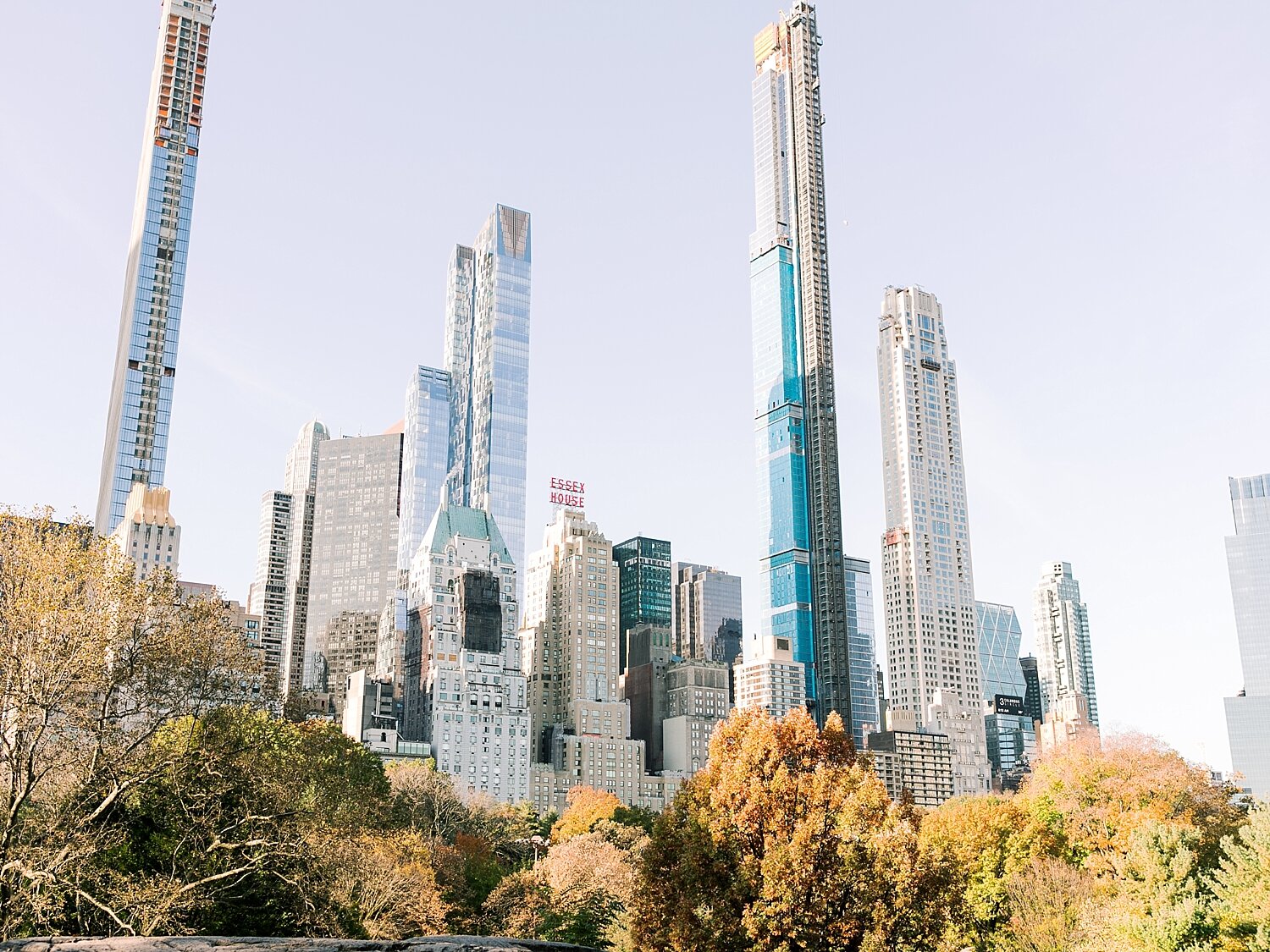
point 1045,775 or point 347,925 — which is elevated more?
point 1045,775

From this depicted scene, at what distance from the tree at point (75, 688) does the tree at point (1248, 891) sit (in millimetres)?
35204

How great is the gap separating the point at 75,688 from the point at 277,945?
17940 millimetres

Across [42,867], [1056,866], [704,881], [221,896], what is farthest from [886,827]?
[1056,866]

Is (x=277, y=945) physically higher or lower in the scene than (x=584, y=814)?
higher

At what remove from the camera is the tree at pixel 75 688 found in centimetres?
2569

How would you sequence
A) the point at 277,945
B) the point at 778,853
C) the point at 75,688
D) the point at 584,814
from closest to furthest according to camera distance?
the point at 277,945 → the point at 75,688 → the point at 778,853 → the point at 584,814

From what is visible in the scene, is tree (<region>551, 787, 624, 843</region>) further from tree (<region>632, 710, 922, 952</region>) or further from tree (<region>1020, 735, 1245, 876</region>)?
tree (<region>632, 710, 922, 952</region>)

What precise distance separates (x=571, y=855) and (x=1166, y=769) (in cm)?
3609

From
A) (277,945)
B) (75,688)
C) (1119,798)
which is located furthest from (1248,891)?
(277,945)

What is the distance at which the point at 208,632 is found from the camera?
30.4 m

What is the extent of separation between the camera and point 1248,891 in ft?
137

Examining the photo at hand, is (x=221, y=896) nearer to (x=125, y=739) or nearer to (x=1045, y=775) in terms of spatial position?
(x=125, y=739)

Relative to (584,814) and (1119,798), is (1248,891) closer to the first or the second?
(1119,798)

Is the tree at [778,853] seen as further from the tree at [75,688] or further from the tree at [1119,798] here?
the tree at [1119,798]
